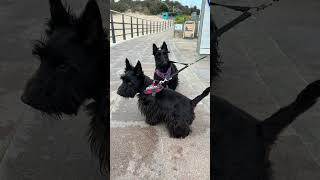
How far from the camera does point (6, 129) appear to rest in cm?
72

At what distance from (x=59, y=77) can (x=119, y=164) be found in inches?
34.7

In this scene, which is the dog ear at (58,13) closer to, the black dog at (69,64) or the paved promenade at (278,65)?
the black dog at (69,64)

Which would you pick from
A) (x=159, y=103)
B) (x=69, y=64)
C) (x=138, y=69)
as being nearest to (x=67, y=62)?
(x=69, y=64)

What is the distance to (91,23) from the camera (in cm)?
63

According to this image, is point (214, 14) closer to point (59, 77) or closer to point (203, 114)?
point (59, 77)

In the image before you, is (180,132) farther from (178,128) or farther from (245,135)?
(245,135)

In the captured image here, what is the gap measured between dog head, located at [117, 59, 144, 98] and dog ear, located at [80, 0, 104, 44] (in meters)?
1.53

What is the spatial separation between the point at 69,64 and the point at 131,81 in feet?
5.36

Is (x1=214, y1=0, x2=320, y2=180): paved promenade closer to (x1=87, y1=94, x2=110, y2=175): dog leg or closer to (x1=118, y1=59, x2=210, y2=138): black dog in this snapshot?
(x1=87, y1=94, x2=110, y2=175): dog leg

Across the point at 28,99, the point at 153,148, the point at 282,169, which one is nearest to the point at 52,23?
the point at 28,99

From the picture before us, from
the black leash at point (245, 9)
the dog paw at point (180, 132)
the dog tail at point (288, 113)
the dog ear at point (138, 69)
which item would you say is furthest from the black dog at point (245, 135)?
the dog ear at point (138, 69)

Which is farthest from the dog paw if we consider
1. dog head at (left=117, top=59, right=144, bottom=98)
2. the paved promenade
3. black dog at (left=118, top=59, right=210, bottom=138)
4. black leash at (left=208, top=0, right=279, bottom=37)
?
black leash at (left=208, top=0, right=279, bottom=37)

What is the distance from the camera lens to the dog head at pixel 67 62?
0.63 m

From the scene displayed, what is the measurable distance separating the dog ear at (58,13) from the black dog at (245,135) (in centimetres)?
55
